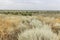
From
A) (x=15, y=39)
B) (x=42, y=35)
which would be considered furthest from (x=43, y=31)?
(x=15, y=39)

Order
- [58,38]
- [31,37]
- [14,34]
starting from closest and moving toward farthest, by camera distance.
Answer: [31,37] < [58,38] < [14,34]

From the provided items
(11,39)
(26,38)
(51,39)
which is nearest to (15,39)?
(11,39)

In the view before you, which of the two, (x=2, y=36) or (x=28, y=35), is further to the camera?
(x=2, y=36)

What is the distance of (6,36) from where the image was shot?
1109 cm

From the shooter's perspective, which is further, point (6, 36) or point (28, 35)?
point (6, 36)

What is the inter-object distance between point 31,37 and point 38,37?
296 mm

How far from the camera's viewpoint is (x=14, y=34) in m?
11.5

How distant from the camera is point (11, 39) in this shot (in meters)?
10.7

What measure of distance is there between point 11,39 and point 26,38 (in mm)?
994

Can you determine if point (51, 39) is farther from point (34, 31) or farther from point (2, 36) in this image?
point (2, 36)

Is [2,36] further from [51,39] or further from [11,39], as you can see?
[51,39]

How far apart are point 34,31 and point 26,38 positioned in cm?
74

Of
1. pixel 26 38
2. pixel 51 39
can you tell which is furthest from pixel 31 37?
pixel 51 39

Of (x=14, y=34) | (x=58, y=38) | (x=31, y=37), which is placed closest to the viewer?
(x=31, y=37)
